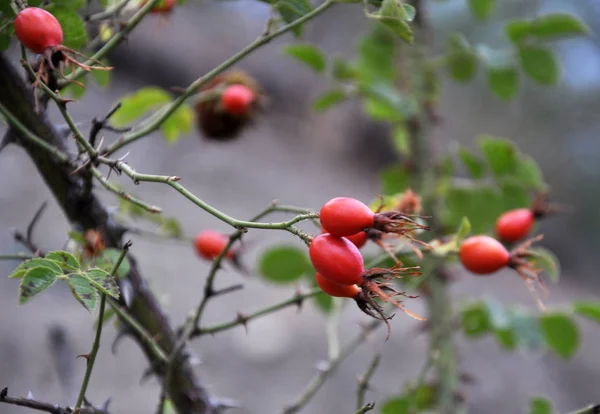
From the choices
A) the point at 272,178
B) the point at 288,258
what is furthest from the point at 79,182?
the point at 272,178

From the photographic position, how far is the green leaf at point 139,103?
1021 millimetres

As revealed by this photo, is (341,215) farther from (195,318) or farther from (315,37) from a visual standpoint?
(315,37)

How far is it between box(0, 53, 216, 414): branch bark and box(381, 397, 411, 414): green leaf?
378 millimetres

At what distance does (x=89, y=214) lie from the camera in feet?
2.33

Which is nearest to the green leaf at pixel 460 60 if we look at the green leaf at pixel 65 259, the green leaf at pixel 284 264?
the green leaf at pixel 284 264

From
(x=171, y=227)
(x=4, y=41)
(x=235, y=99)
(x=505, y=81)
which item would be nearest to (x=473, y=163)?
(x=505, y=81)

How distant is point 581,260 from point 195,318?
19.8 ft

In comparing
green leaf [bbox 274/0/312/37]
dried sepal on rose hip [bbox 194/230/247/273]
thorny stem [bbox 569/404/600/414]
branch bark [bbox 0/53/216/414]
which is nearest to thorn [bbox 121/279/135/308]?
branch bark [bbox 0/53/216/414]

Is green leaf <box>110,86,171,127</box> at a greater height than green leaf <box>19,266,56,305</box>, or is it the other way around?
green leaf <box>110,86,171,127</box>

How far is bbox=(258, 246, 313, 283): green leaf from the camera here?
118 centimetres

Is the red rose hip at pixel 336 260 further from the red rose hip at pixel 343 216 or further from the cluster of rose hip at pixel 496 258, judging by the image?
the cluster of rose hip at pixel 496 258

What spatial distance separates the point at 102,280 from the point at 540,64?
1037mm

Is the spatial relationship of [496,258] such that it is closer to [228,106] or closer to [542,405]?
[542,405]

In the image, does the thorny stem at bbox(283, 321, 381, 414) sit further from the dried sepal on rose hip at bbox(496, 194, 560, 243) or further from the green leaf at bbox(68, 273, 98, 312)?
the green leaf at bbox(68, 273, 98, 312)
